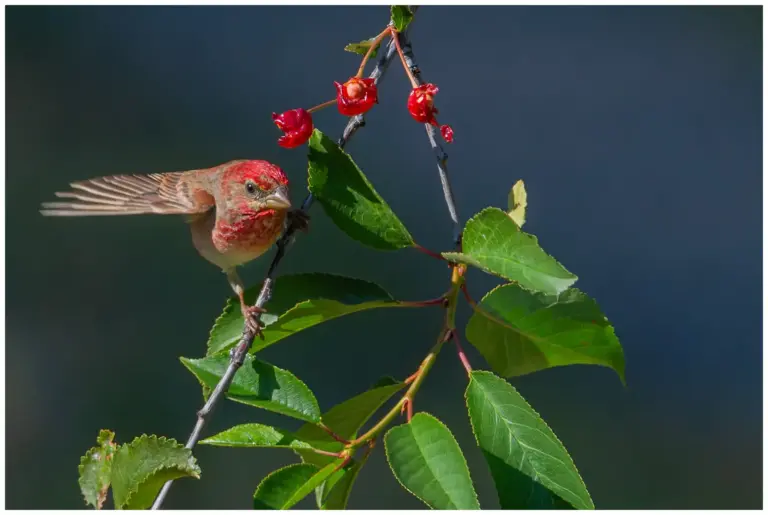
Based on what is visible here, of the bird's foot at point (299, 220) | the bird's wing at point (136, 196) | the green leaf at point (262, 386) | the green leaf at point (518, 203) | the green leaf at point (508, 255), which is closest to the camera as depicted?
the green leaf at point (508, 255)

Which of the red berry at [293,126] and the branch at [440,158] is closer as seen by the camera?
the branch at [440,158]

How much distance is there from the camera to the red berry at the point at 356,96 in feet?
3.68

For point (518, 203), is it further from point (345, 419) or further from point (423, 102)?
point (345, 419)

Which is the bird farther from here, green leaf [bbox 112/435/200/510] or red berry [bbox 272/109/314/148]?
green leaf [bbox 112/435/200/510]

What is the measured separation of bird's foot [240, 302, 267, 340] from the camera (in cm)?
103

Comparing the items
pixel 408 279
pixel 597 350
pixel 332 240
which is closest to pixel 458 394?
pixel 408 279

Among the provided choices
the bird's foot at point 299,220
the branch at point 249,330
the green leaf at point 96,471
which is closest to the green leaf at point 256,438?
the branch at point 249,330

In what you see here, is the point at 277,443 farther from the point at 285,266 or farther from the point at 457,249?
the point at 285,266

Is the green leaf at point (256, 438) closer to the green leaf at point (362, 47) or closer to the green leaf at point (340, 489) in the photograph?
the green leaf at point (340, 489)

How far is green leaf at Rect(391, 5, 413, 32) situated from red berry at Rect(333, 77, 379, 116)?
0.08m

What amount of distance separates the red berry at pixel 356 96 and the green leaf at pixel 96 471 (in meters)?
0.48

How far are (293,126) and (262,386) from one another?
0.36 metres

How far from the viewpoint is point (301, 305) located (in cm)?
100

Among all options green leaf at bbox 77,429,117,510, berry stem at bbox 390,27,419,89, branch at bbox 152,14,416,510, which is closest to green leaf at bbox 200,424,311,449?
branch at bbox 152,14,416,510
